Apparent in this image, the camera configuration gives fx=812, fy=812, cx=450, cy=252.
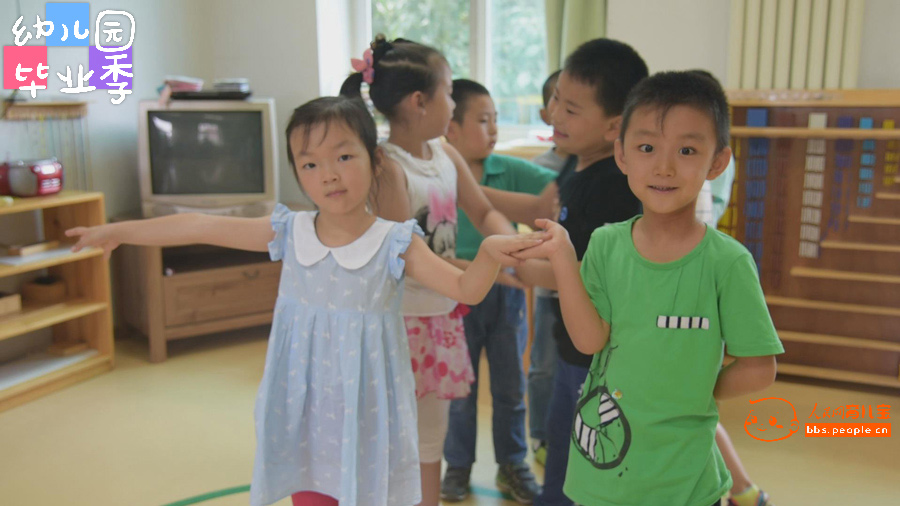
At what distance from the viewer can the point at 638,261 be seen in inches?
49.4

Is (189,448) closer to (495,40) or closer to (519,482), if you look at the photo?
(519,482)

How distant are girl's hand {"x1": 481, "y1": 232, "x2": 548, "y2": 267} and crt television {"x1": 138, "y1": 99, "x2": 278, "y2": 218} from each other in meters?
2.54

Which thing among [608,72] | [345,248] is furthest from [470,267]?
[608,72]

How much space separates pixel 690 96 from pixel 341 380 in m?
0.77

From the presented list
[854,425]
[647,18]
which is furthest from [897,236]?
[647,18]

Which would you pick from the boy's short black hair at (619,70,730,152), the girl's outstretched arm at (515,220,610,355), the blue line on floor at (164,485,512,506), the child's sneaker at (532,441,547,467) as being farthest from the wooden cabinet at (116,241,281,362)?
the boy's short black hair at (619,70,730,152)

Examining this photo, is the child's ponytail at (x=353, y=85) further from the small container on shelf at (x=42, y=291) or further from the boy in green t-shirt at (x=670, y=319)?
the small container on shelf at (x=42, y=291)

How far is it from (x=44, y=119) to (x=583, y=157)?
2.65m

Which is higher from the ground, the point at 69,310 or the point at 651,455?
the point at 651,455

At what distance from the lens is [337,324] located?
148 centimetres

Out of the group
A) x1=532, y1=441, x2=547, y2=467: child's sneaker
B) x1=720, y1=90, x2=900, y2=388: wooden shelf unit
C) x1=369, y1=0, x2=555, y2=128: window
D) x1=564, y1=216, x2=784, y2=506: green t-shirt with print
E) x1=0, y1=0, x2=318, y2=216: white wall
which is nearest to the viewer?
x1=564, y1=216, x2=784, y2=506: green t-shirt with print

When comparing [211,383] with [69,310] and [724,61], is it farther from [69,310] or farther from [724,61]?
[724,61]

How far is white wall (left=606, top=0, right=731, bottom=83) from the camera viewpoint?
339 cm

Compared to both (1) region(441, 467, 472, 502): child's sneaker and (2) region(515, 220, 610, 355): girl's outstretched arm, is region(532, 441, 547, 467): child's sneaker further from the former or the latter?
(2) region(515, 220, 610, 355): girl's outstretched arm
